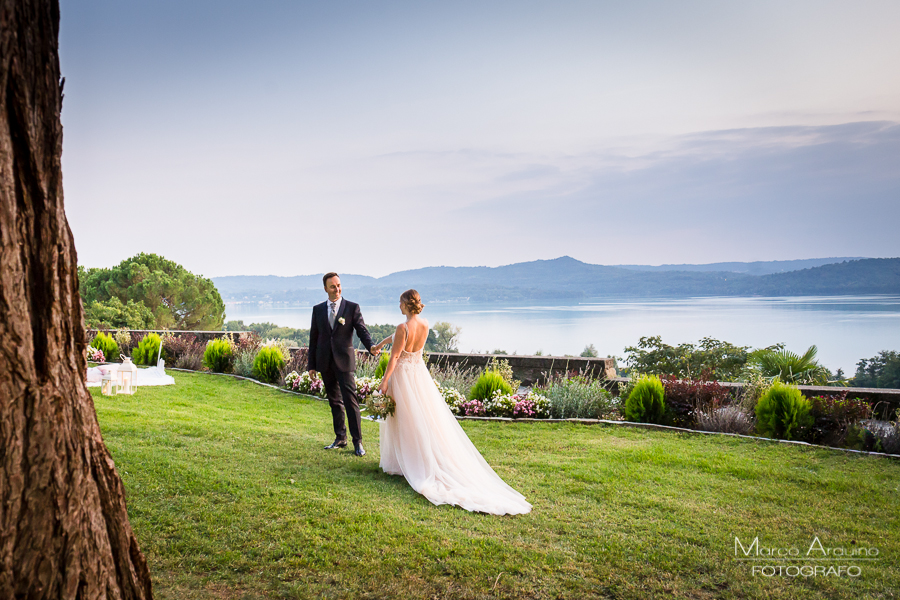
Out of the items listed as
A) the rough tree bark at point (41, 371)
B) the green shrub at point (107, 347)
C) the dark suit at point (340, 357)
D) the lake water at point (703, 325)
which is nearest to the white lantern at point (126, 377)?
the lake water at point (703, 325)

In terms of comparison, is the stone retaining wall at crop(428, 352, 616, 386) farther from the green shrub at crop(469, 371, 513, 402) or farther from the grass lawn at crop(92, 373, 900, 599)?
the grass lawn at crop(92, 373, 900, 599)

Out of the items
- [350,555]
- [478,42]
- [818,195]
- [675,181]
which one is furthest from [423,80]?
[675,181]

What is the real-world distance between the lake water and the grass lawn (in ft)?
7.95

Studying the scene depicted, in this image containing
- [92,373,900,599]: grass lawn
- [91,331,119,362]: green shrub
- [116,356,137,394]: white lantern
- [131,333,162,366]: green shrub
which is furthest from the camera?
[91,331,119,362]: green shrub

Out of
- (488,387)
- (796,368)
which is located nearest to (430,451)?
(488,387)

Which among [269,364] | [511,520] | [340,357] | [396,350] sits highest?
[396,350]

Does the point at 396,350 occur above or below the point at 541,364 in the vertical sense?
above

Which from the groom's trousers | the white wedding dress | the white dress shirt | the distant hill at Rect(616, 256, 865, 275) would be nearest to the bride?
the white wedding dress

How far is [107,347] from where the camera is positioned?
15.4 metres

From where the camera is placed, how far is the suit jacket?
6.76 meters

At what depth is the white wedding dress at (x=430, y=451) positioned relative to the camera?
16.8 ft

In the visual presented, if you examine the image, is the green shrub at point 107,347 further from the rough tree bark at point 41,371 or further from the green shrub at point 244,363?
the rough tree bark at point 41,371

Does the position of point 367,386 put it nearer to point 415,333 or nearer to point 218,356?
point 415,333

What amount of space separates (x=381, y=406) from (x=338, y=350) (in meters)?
1.29
